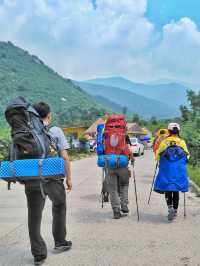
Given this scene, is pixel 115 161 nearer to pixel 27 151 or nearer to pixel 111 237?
pixel 111 237

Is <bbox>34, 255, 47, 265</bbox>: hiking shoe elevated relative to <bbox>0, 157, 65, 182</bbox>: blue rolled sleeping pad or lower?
lower

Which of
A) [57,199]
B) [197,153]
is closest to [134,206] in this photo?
[57,199]

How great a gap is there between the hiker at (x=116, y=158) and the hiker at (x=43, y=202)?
255 cm

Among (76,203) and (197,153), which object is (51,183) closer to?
(76,203)

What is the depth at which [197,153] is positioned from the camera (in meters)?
22.6

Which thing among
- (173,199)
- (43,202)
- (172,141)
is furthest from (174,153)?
A: (43,202)

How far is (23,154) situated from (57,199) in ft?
2.35

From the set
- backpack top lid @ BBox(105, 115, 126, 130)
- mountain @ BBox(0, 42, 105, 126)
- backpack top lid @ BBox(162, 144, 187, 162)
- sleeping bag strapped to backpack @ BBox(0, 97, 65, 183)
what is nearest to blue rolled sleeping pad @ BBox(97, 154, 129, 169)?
backpack top lid @ BBox(105, 115, 126, 130)

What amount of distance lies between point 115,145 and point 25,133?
348 centimetres

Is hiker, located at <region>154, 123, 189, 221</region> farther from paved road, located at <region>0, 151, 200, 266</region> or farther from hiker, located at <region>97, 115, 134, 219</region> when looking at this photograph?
hiker, located at <region>97, 115, 134, 219</region>

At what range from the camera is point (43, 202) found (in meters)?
5.76

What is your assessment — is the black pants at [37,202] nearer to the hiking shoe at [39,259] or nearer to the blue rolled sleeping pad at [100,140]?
the hiking shoe at [39,259]

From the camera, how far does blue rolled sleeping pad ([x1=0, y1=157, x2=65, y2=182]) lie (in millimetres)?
5500

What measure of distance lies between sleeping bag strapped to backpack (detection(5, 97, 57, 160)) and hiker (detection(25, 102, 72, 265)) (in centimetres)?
32
